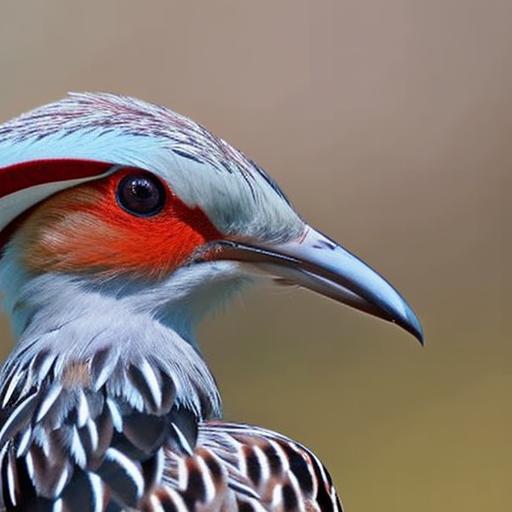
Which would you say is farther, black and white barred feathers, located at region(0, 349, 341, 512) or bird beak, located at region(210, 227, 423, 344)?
bird beak, located at region(210, 227, 423, 344)

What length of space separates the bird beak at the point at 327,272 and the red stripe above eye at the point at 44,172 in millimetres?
206

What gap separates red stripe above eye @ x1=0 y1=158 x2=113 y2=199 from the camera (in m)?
2.45

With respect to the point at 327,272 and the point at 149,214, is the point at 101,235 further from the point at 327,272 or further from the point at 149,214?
the point at 327,272

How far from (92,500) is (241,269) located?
1.40 feet

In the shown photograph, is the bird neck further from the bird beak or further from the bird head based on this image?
the bird beak

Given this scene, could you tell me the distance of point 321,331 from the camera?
5965mm

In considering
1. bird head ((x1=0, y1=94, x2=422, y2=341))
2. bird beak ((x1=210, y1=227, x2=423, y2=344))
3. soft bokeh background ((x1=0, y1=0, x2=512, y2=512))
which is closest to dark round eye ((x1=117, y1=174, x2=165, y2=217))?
bird head ((x1=0, y1=94, x2=422, y2=341))

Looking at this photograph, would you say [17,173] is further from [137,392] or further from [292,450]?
[292,450]

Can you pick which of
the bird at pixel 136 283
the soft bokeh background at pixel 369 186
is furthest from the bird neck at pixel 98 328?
the soft bokeh background at pixel 369 186

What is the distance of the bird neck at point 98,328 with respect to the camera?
2504mm

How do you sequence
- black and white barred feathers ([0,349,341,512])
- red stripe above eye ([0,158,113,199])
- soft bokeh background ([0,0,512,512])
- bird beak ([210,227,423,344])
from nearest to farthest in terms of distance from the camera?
black and white barred feathers ([0,349,341,512]), red stripe above eye ([0,158,113,199]), bird beak ([210,227,423,344]), soft bokeh background ([0,0,512,512])

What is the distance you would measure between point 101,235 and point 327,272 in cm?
31

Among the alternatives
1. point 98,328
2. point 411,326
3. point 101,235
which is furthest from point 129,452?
point 411,326

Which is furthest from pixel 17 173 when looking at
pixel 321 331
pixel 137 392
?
pixel 321 331
